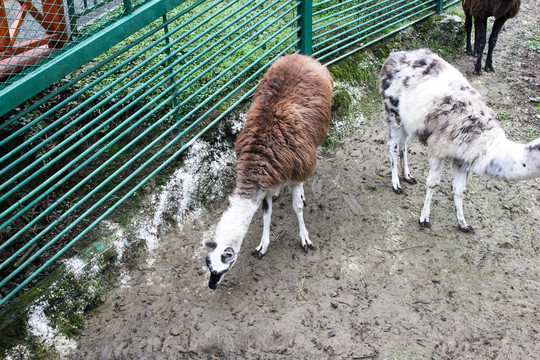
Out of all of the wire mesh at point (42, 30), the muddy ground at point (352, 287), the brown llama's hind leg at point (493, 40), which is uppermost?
the wire mesh at point (42, 30)

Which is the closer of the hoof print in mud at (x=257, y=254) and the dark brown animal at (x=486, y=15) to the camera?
the hoof print in mud at (x=257, y=254)

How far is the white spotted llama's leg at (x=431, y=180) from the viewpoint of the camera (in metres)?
4.63

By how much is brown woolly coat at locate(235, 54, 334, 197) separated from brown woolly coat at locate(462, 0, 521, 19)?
410 cm

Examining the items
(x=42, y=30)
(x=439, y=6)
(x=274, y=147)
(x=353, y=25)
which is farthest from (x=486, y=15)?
(x=42, y=30)

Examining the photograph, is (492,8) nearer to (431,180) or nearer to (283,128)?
(431,180)

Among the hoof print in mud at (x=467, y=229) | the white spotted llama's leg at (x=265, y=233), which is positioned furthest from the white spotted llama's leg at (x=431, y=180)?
the white spotted llama's leg at (x=265, y=233)

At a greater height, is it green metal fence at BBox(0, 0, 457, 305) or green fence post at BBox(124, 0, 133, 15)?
green fence post at BBox(124, 0, 133, 15)

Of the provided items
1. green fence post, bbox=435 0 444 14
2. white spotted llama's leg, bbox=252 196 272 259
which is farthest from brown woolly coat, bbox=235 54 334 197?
green fence post, bbox=435 0 444 14

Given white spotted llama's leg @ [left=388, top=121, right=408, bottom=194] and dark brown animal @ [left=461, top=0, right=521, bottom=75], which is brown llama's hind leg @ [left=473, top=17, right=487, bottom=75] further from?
white spotted llama's leg @ [left=388, top=121, right=408, bottom=194]

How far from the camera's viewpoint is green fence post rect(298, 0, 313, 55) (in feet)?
19.6

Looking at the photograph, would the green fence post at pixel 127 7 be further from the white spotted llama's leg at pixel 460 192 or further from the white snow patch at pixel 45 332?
the white spotted llama's leg at pixel 460 192

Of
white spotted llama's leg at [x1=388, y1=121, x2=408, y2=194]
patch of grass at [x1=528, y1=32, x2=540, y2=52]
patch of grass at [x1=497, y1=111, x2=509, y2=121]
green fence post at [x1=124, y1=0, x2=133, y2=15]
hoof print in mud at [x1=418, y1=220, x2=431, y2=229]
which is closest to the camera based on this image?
green fence post at [x1=124, y1=0, x2=133, y2=15]

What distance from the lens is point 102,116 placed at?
4117 millimetres

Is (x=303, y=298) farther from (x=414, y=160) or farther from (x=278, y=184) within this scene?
(x=414, y=160)
